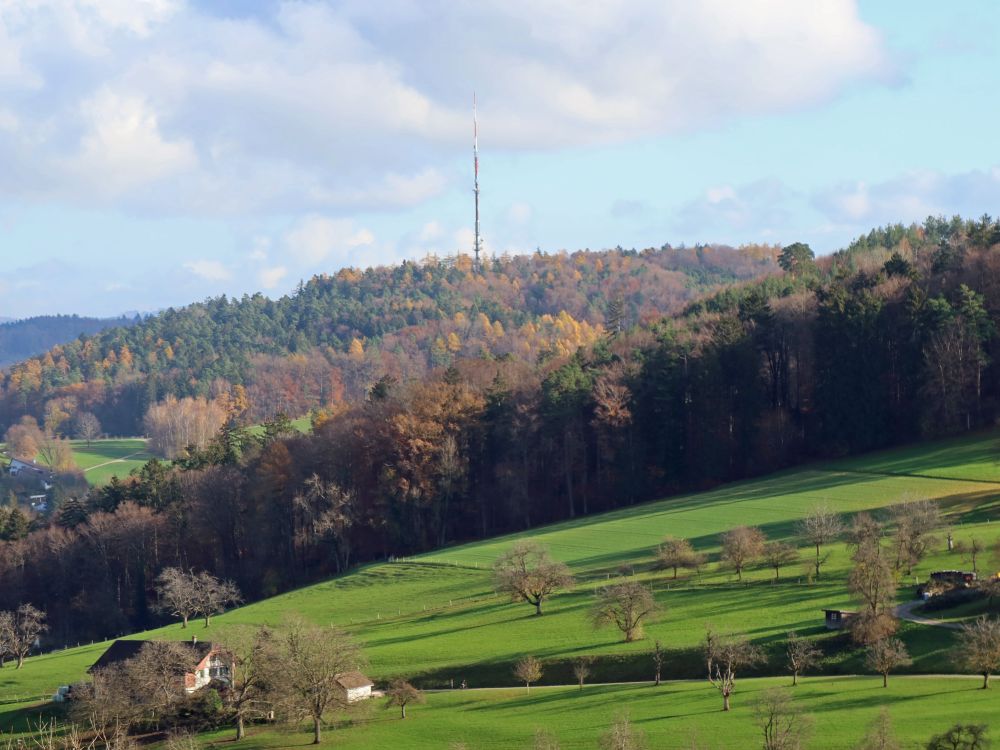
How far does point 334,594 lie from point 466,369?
39.1 metres

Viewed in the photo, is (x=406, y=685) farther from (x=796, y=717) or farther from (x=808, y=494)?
(x=808, y=494)

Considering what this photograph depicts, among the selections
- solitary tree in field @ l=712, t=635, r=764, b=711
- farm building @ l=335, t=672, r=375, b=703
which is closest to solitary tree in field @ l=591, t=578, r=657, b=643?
solitary tree in field @ l=712, t=635, r=764, b=711

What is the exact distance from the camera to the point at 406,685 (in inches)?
2395

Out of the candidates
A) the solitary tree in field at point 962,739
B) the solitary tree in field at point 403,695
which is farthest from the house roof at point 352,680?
the solitary tree in field at point 962,739

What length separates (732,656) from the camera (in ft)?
188

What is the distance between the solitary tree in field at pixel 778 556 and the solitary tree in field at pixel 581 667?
1424 centimetres

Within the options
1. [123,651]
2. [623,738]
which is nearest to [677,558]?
[623,738]

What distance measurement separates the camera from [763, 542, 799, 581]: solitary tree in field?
7344 cm

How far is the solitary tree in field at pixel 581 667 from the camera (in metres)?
60.5

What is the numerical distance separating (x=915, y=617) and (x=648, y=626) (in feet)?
42.0

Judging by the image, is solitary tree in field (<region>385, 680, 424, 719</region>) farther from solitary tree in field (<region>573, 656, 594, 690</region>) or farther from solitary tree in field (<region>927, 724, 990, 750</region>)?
solitary tree in field (<region>927, 724, 990, 750</region>)

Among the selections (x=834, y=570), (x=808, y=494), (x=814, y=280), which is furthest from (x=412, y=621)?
(x=814, y=280)

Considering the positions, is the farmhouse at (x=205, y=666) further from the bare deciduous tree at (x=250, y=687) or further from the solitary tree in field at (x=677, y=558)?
the solitary tree in field at (x=677, y=558)

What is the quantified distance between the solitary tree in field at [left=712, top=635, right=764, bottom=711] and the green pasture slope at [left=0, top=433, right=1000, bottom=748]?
104 cm
